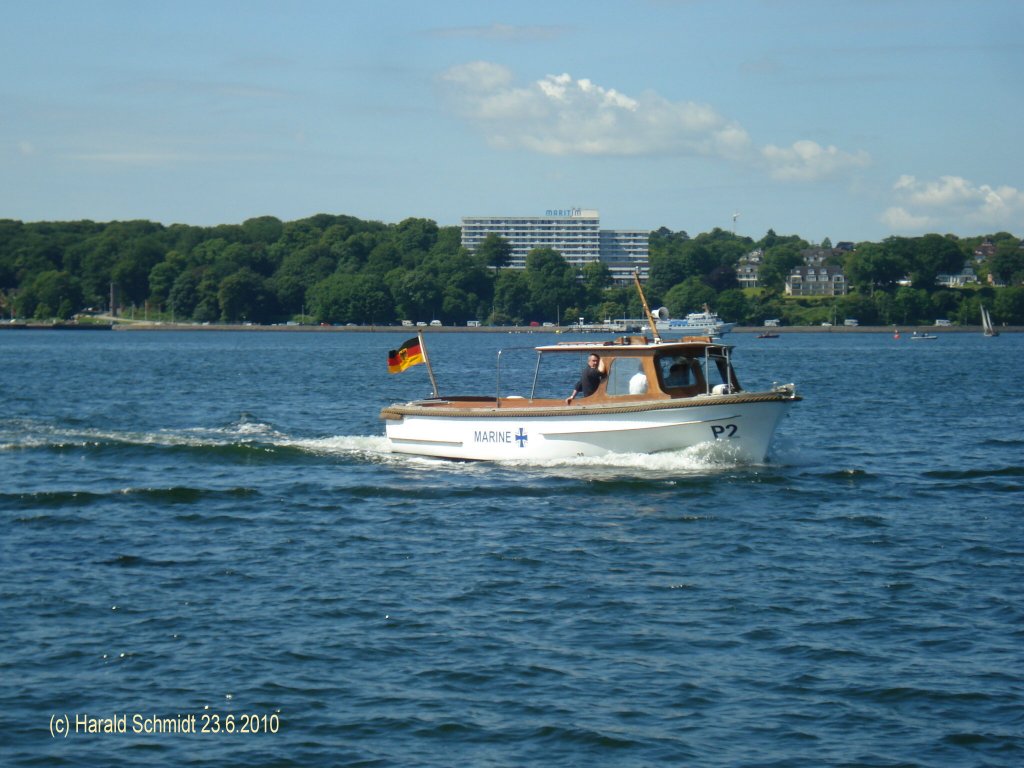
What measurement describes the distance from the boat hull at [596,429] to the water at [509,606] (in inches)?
19.9

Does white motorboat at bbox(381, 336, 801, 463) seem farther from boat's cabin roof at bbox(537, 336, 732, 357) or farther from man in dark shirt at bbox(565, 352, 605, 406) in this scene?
man in dark shirt at bbox(565, 352, 605, 406)

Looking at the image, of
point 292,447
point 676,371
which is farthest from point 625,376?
point 292,447

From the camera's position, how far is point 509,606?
756 inches

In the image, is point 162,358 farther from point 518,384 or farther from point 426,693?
point 426,693

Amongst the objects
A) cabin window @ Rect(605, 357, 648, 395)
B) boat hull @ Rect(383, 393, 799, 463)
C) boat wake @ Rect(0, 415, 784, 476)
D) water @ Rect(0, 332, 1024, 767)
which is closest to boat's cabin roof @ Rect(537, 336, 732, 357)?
cabin window @ Rect(605, 357, 648, 395)

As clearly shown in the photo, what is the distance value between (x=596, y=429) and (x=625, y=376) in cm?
134

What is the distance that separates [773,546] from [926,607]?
4.12m

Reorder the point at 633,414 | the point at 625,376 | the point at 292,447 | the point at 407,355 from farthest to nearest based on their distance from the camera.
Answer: the point at 292,447, the point at 407,355, the point at 625,376, the point at 633,414

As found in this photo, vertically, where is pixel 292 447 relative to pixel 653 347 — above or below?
below

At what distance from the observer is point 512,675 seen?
53.4ft

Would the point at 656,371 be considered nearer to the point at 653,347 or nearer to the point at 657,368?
the point at 657,368

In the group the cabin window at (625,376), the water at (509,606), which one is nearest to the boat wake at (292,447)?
the water at (509,606)

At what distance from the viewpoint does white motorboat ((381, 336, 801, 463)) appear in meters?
29.0

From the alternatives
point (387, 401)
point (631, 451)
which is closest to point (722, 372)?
point (631, 451)
